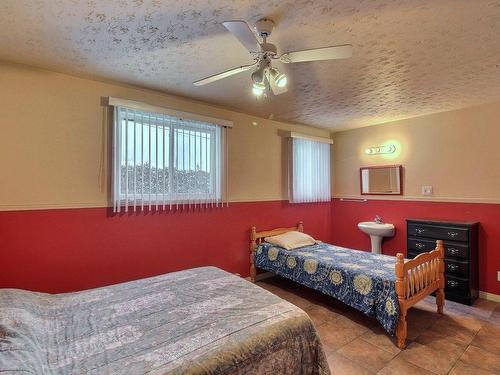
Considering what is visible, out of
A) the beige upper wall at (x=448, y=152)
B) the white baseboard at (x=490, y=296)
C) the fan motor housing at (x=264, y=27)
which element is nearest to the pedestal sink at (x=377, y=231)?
the beige upper wall at (x=448, y=152)

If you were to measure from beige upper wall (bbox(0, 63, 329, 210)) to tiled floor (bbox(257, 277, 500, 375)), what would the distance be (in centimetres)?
259

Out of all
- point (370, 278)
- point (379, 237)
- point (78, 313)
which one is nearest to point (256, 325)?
point (78, 313)

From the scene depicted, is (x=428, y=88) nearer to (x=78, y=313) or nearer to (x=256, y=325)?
(x=256, y=325)

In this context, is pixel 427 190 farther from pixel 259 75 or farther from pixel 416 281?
pixel 259 75

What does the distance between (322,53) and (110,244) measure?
2.56m

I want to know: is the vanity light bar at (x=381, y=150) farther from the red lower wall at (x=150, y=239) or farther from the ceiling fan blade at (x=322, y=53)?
the ceiling fan blade at (x=322, y=53)

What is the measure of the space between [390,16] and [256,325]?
2.05m

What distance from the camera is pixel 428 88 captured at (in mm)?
2852

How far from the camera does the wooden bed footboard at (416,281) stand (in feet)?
7.69

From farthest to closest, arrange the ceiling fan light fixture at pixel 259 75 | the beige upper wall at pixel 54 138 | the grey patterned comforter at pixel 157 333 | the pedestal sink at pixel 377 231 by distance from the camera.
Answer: the pedestal sink at pixel 377 231 → the beige upper wall at pixel 54 138 → the ceiling fan light fixture at pixel 259 75 → the grey patterned comforter at pixel 157 333

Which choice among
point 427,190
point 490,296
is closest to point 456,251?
point 490,296

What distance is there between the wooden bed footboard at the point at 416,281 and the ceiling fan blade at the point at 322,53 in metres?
1.70

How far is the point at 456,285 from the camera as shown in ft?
10.6

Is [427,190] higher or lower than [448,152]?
lower
